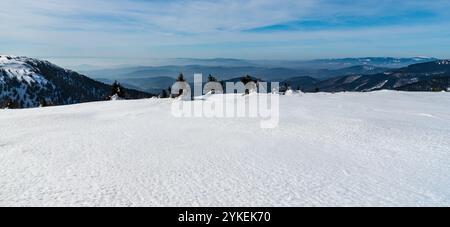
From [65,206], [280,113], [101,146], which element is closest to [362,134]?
[280,113]

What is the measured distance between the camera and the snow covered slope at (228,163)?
12.3 metres

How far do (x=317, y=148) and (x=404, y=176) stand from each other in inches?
218

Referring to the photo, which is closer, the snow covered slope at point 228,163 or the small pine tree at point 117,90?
the snow covered slope at point 228,163

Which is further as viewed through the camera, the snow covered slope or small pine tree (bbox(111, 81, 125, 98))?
small pine tree (bbox(111, 81, 125, 98))

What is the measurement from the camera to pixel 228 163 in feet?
54.6

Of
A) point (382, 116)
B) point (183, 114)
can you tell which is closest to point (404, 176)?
point (382, 116)

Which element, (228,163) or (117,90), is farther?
(117,90)

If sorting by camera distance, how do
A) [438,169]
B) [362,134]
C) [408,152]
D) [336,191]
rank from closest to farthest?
[336,191]
[438,169]
[408,152]
[362,134]

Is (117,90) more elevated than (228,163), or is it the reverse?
(117,90)

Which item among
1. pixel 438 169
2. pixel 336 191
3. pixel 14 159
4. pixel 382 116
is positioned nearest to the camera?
pixel 336 191

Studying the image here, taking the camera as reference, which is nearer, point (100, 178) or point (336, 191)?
point (336, 191)

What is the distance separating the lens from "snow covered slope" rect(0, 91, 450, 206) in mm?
12289
